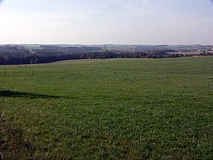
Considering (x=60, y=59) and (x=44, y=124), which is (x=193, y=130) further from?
(x=60, y=59)

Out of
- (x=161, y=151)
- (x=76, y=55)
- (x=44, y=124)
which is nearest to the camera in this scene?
(x=161, y=151)

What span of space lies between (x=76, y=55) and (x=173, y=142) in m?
112

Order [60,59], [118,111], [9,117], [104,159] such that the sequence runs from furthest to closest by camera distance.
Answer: [60,59] < [118,111] < [9,117] < [104,159]

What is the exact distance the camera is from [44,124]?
1022 centimetres

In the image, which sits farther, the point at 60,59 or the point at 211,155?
the point at 60,59

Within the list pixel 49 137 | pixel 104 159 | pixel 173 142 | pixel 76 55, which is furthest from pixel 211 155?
pixel 76 55

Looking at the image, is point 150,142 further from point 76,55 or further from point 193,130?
point 76,55

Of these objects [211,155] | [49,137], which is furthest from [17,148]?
[211,155]

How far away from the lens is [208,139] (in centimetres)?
852

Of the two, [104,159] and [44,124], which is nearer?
[104,159]

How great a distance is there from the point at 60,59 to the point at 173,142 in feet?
340

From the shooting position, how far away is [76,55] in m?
118

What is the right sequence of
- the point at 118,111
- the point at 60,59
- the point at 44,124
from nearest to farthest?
the point at 44,124
the point at 118,111
the point at 60,59

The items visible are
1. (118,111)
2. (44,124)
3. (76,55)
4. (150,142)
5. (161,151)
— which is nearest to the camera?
(161,151)
